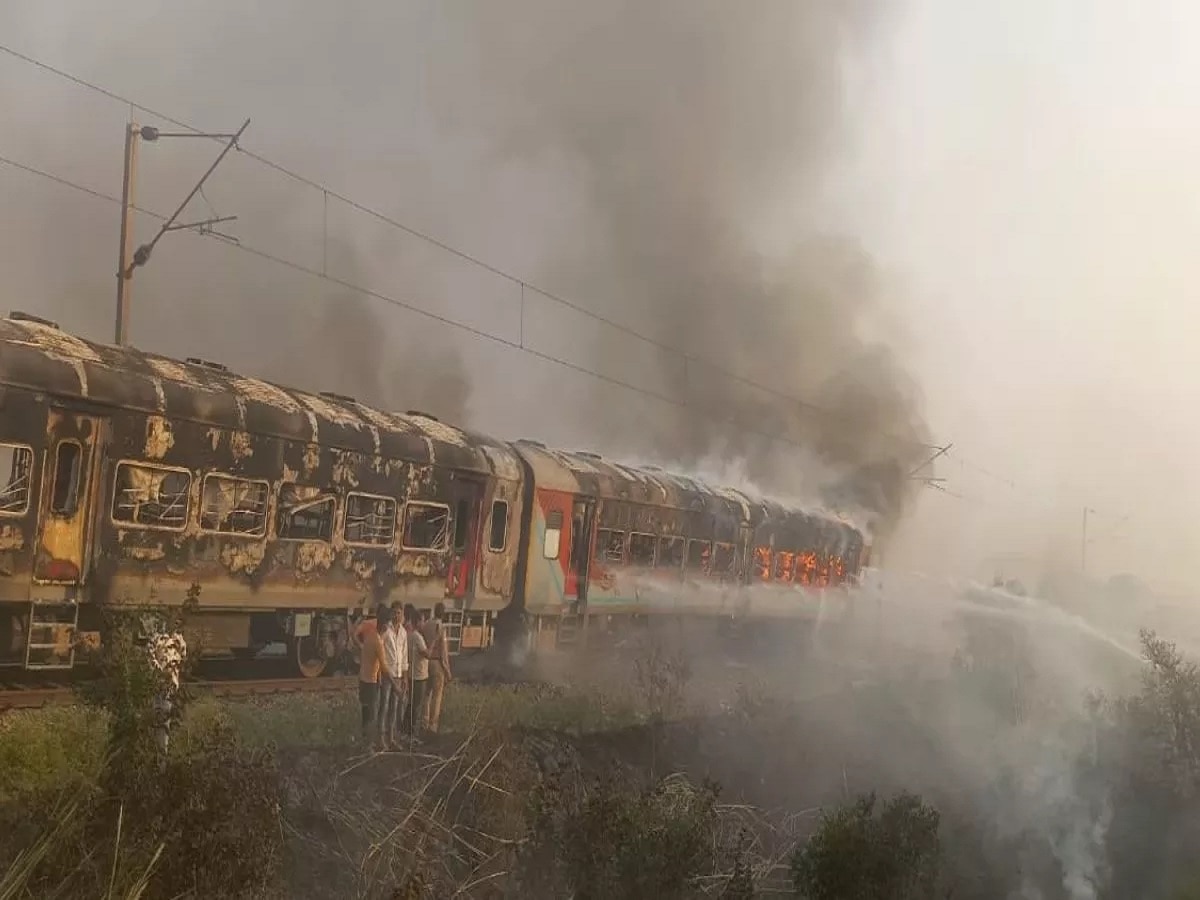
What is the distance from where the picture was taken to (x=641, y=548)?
18656mm

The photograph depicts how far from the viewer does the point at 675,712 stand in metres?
13.9

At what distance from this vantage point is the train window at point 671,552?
63.2ft

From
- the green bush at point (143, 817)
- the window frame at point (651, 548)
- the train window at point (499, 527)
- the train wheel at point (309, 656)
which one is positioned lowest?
the train wheel at point (309, 656)

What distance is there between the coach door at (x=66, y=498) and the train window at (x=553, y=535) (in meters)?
7.28

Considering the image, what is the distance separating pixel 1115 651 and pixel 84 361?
2510 cm

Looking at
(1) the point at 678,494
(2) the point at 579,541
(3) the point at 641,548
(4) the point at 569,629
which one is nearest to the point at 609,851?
(4) the point at 569,629

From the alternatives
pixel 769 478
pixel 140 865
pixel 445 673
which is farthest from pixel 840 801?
pixel 769 478

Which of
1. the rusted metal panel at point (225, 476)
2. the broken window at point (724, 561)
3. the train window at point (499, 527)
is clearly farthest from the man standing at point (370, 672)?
the broken window at point (724, 561)

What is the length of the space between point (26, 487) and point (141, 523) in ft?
3.69

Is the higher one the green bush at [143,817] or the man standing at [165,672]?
the man standing at [165,672]

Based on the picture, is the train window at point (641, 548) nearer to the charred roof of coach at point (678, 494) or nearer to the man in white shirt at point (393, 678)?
the charred roof of coach at point (678, 494)

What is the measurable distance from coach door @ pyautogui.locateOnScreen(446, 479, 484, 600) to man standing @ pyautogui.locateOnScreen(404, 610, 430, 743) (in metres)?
3.21

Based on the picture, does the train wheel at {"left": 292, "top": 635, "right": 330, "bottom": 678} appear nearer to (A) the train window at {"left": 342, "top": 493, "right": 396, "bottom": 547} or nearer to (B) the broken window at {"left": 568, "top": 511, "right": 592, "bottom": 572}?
(A) the train window at {"left": 342, "top": 493, "right": 396, "bottom": 547}

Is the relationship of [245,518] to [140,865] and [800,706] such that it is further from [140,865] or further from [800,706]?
[800,706]
